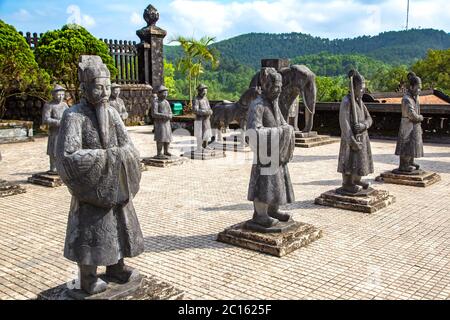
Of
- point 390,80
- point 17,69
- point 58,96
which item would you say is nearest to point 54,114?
point 58,96

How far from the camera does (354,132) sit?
7.73m

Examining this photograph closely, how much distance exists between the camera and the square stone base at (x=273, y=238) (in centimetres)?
583

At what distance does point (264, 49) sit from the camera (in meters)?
116

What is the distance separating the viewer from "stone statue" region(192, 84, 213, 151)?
43.0ft

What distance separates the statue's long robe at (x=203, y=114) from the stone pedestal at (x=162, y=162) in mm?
1312

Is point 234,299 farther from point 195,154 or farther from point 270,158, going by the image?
point 195,154

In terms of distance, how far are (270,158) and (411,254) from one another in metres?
2.08

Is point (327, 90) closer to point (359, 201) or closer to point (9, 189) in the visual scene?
point (359, 201)

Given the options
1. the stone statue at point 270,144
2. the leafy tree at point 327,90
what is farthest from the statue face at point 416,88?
the leafy tree at point 327,90

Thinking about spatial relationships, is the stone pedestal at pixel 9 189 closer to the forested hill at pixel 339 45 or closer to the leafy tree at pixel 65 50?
the leafy tree at pixel 65 50

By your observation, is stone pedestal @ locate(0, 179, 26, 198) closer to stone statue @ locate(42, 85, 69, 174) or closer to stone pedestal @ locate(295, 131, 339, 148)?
stone statue @ locate(42, 85, 69, 174)

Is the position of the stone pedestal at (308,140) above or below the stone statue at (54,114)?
below

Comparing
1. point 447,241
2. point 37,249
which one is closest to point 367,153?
point 447,241

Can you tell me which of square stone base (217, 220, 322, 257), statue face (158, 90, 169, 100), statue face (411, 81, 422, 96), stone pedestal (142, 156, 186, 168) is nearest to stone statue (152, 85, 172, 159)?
statue face (158, 90, 169, 100)
